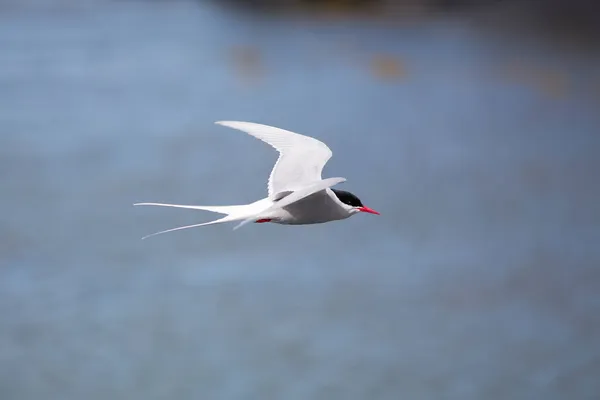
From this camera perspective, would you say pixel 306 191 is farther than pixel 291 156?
No

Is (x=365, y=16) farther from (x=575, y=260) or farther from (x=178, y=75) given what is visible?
(x=575, y=260)

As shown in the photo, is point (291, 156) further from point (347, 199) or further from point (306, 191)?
point (306, 191)

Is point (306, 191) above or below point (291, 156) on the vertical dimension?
above

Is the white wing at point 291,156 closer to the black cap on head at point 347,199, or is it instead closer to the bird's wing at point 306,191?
the black cap on head at point 347,199

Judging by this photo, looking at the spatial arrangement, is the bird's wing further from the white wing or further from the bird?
the white wing

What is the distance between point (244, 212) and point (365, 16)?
61.3 ft

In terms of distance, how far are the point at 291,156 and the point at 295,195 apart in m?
0.67

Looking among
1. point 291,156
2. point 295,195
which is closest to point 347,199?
point 291,156

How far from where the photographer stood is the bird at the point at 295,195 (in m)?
2.92

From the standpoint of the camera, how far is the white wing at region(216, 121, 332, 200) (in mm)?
3344

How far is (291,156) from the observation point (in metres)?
3.50

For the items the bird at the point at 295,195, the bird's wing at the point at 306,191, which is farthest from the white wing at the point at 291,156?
the bird's wing at the point at 306,191

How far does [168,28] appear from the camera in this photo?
835 inches

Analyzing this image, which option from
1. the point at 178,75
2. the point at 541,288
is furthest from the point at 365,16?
the point at 541,288
